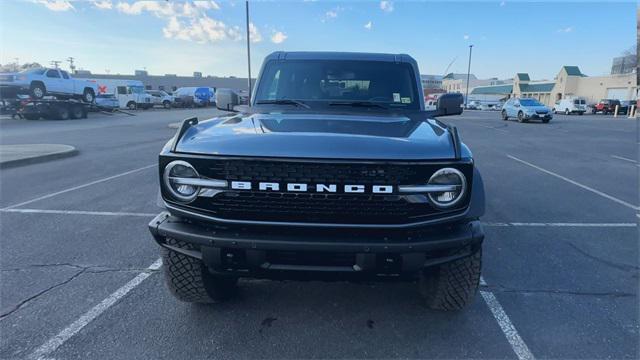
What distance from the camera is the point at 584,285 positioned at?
133 inches

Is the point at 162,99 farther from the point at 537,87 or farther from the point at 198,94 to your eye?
the point at 537,87

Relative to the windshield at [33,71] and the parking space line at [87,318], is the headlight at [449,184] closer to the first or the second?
the parking space line at [87,318]

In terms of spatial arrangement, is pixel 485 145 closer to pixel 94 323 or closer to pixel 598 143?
pixel 598 143

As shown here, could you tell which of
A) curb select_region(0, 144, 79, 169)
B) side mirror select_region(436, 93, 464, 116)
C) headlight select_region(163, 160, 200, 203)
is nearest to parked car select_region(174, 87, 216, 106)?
curb select_region(0, 144, 79, 169)

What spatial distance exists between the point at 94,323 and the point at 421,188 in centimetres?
247

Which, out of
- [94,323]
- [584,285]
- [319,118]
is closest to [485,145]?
[584,285]

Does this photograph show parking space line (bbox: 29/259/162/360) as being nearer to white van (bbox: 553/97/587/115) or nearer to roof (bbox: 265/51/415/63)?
roof (bbox: 265/51/415/63)

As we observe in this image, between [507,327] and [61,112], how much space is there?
87.1ft

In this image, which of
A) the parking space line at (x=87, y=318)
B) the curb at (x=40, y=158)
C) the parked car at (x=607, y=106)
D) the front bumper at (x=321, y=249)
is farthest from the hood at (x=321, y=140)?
the parked car at (x=607, y=106)

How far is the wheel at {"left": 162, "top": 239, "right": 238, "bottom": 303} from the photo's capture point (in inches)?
102

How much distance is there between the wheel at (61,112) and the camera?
22406 mm

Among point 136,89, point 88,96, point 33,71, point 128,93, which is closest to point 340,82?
point 33,71

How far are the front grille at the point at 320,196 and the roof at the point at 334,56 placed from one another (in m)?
2.21

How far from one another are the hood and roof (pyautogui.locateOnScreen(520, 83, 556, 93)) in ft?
265
